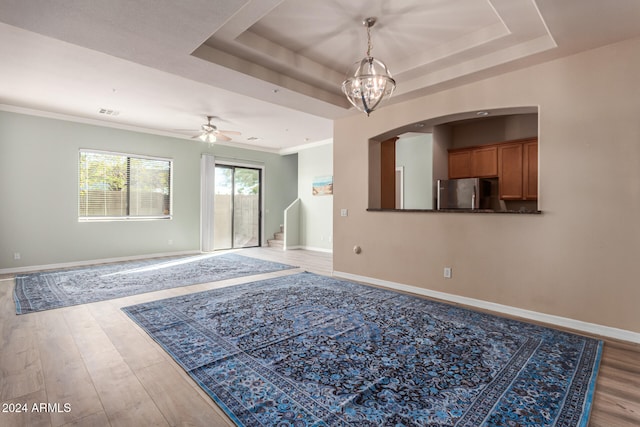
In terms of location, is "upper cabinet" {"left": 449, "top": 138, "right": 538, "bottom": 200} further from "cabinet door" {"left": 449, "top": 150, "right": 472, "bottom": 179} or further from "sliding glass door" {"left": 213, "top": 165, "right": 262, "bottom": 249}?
"sliding glass door" {"left": 213, "top": 165, "right": 262, "bottom": 249}

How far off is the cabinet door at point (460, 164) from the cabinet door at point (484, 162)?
3.5 inches

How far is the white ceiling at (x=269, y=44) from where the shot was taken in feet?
8.04

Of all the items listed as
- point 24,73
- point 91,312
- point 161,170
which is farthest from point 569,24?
point 161,170

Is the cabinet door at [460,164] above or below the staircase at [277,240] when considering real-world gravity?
above

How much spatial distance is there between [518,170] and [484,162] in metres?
0.60

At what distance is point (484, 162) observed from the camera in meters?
5.84

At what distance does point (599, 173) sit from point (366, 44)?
2.60 metres

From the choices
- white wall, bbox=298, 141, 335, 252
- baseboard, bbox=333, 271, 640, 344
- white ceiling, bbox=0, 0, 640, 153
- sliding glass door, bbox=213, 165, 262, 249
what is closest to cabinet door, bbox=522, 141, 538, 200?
white ceiling, bbox=0, 0, 640, 153

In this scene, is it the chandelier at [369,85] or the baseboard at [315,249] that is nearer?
the chandelier at [369,85]

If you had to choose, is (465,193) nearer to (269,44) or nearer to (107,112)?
(269,44)

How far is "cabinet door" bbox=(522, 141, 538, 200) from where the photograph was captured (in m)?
5.24

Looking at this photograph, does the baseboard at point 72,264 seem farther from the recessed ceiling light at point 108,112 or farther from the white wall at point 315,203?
the white wall at point 315,203

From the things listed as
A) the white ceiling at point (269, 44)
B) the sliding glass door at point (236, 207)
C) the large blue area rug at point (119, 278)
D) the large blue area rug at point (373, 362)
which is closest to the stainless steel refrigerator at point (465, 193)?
the white ceiling at point (269, 44)

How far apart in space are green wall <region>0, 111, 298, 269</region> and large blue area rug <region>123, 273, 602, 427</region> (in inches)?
143
